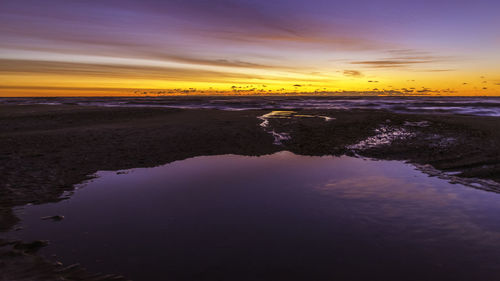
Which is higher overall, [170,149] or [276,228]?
[170,149]

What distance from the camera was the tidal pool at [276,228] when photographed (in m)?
5.63

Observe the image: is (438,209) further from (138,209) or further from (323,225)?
(138,209)

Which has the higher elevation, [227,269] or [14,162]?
[14,162]

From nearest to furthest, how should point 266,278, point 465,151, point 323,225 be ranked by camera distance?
1. point 266,278
2. point 323,225
3. point 465,151

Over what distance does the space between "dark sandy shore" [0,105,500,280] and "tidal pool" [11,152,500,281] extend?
0.69 metres

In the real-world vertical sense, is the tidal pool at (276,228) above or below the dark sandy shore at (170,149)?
below

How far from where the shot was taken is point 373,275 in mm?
5410

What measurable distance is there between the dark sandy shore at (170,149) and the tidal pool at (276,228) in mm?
690

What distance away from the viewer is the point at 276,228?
288 inches

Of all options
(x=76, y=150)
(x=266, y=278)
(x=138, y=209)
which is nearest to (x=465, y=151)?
(x=266, y=278)

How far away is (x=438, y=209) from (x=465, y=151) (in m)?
8.86

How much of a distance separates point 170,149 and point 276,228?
10829 mm

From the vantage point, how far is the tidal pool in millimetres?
5629

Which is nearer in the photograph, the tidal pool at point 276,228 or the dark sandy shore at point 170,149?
the tidal pool at point 276,228
